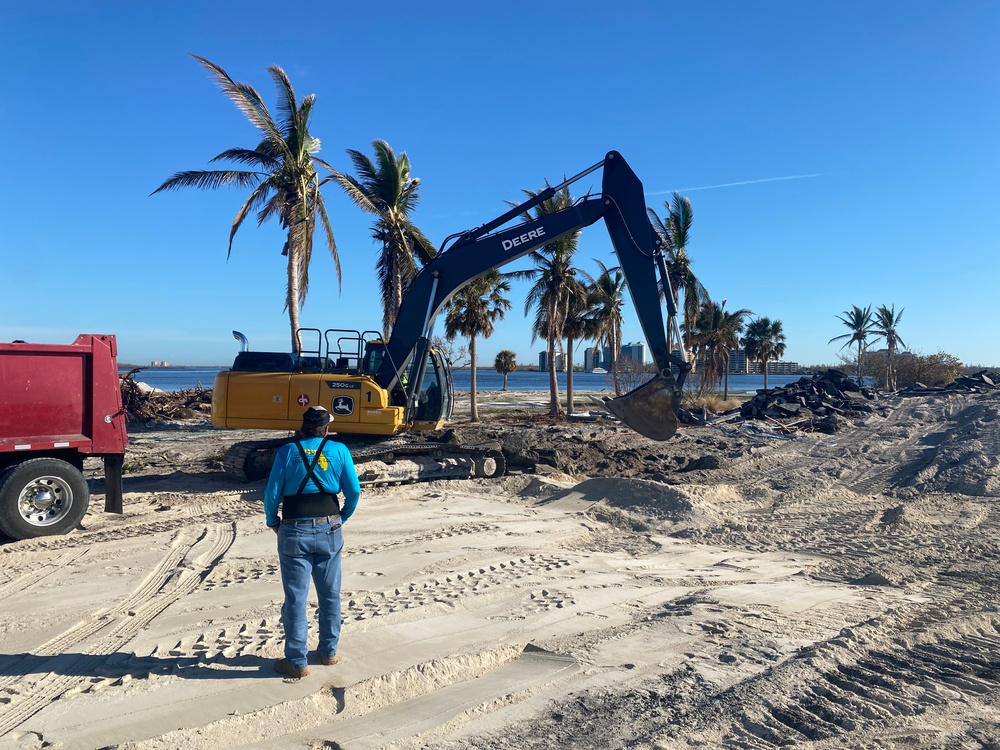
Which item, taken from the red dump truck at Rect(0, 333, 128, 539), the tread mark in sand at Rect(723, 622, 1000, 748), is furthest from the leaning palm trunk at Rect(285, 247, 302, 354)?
the tread mark in sand at Rect(723, 622, 1000, 748)

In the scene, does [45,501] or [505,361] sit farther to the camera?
[505,361]

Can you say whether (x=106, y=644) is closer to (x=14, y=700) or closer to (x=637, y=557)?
(x=14, y=700)

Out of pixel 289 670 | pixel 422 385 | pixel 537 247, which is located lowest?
pixel 289 670

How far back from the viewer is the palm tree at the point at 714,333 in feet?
128

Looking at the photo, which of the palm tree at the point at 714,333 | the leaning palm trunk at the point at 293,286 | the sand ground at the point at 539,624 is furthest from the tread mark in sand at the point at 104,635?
the palm tree at the point at 714,333

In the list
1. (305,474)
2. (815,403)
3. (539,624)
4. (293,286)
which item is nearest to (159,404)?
(293,286)

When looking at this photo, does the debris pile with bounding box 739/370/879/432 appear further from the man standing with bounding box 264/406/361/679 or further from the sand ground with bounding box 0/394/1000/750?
the man standing with bounding box 264/406/361/679

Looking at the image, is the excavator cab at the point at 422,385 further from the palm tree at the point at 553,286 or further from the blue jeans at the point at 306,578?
the palm tree at the point at 553,286

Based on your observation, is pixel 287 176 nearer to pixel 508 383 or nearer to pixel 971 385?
pixel 971 385

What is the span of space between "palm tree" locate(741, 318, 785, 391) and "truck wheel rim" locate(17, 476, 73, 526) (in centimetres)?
4615

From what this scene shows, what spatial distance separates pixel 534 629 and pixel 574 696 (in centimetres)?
116

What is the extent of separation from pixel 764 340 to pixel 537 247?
40660 millimetres

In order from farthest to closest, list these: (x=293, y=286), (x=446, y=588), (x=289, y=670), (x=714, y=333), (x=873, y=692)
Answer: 1. (x=714, y=333)
2. (x=293, y=286)
3. (x=446, y=588)
4. (x=289, y=670)
5. (x=873, y=692)

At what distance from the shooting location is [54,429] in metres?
9.02
